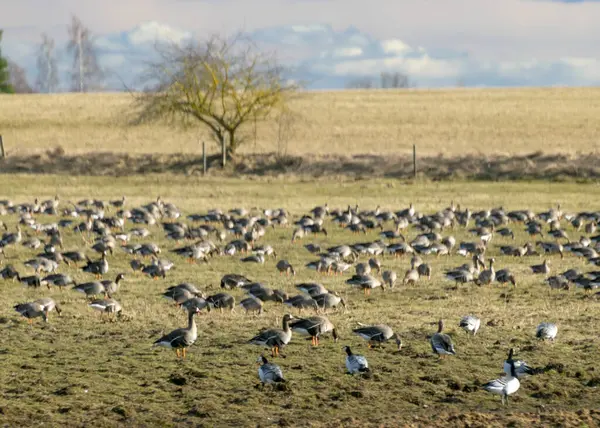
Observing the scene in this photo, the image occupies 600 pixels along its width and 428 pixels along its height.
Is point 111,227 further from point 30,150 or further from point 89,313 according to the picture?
point 30,150

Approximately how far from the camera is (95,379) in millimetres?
13609

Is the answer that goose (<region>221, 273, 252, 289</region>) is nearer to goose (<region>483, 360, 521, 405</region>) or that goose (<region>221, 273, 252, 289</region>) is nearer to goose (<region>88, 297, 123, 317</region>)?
goose (<region>88, 297, 123, 317</region>)

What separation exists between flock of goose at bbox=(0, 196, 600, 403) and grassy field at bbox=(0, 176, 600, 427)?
0.29m

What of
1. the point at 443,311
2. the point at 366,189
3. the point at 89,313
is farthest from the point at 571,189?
the point at 89,313

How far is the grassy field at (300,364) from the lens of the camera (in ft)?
39.8

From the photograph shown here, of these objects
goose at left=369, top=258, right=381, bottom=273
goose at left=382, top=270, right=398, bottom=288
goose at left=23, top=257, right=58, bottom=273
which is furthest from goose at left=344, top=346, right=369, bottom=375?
goose at left=23, top=257, right=58, bottom=273

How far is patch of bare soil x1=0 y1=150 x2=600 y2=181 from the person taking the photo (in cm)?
5150

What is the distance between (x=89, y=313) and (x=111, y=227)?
Result: 14.6m

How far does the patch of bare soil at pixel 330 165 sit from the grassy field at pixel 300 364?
27.3 m

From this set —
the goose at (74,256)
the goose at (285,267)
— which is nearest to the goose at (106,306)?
the goose at (285,267)

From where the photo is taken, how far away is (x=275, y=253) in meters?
27.8

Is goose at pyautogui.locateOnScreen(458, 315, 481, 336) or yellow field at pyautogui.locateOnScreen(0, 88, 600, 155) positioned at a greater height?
yellow field at pyautogui.locateOnScreen(0, 88, 600, 155)

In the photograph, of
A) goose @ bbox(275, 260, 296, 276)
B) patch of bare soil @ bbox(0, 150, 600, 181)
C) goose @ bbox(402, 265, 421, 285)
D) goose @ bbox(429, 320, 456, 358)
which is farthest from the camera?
patch of bare soil @ bbox(0, 150, 600, 181)

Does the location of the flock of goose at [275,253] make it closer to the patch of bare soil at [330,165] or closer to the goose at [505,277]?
the goose at [505,277]
